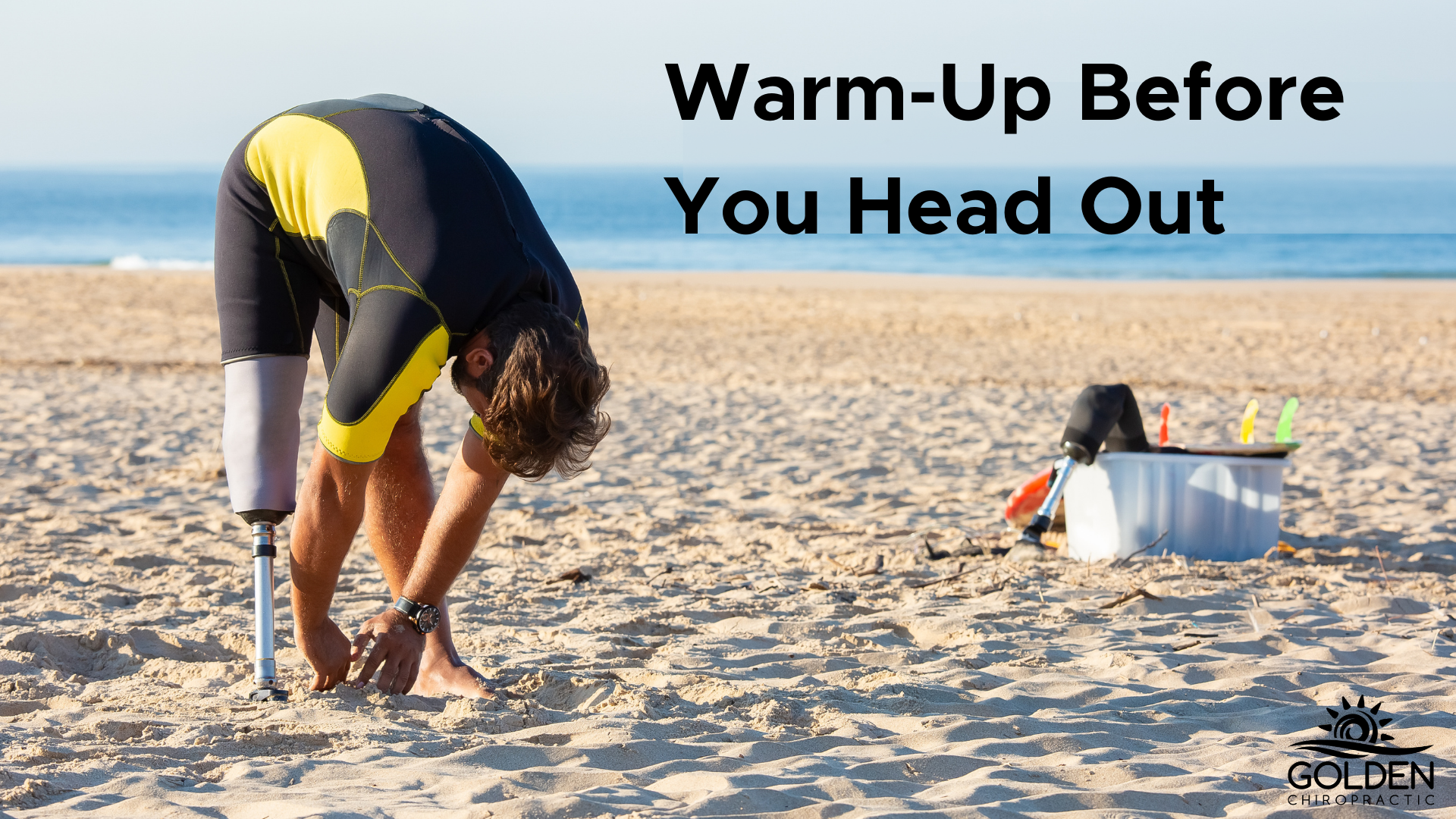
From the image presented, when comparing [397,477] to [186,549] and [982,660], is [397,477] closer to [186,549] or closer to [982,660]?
[982,660]

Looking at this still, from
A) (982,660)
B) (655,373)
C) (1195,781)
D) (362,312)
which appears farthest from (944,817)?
(655,373)

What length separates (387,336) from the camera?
6.75 ft

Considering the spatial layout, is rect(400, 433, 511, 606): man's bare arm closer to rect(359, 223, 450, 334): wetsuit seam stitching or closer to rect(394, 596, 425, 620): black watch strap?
rect(394, 596, 425, 620): black watch strap

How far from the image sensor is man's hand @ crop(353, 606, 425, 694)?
2621 millimetres

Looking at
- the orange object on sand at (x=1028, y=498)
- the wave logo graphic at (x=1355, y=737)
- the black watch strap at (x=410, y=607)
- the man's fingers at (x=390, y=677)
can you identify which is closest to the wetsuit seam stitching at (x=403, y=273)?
the black watch strap at (x=410, y=607)

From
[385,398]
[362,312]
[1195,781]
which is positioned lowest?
[1195,781]

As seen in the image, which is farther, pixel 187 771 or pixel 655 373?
pixel 655 373

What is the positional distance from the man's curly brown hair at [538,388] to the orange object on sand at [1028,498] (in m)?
2.56

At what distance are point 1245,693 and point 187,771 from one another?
229cm

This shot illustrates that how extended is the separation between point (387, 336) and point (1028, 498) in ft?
9.65

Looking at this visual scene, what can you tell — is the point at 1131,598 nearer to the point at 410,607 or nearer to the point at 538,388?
the point at 410,607

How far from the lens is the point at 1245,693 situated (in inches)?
112

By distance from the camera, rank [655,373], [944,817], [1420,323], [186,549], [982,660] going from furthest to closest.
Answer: [1420,323] → [655,373] → [186,549] → [982,660] → [944,817]

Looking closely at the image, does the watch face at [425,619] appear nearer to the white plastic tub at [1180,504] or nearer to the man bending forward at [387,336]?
the man bending forward at [387,336]
